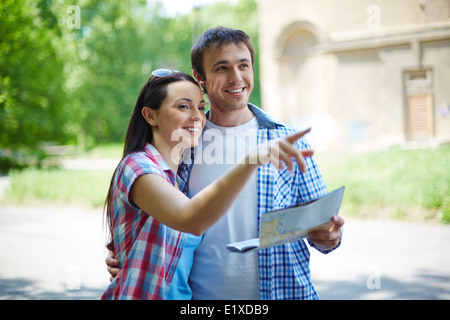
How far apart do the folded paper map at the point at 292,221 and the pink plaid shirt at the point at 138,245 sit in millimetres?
251

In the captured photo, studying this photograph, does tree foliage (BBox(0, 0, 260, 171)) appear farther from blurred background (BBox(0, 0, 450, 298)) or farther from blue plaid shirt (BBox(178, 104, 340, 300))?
blue plaid shirt (BBox(178, 104, 340, 300))

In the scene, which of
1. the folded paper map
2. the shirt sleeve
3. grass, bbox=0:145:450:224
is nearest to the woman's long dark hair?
the shirt sleeve

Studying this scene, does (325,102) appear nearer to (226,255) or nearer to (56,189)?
(56,189)

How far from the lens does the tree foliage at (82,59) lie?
8953 mm

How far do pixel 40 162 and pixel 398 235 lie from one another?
10.3m

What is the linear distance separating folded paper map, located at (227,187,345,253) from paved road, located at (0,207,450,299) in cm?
302

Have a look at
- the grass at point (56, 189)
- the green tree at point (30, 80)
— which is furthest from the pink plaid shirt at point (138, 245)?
the grass at point (56, 189)

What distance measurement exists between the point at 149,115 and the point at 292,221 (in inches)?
27.3

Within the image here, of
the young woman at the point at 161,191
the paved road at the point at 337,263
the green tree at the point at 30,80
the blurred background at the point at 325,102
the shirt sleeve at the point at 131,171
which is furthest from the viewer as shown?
the green tree at the point at 30,80

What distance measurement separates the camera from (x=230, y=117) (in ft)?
6.24

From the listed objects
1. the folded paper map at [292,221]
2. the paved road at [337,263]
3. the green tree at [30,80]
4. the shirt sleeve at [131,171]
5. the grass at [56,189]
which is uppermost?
the green tree at [30,80]

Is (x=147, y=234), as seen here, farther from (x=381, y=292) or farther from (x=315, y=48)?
(x=315, y=48)

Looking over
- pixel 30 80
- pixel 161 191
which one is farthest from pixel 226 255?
pixel 30 80

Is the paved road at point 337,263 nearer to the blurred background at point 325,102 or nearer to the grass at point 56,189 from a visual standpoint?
the blurred background at point 325,102
